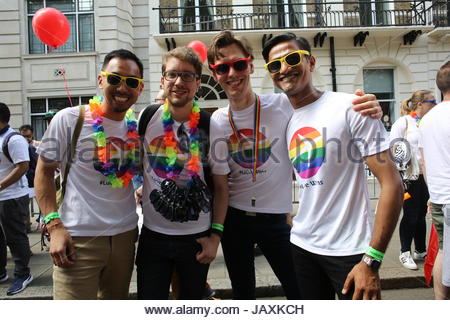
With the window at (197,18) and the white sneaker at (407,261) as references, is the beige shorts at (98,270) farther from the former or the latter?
the window at (197,18)

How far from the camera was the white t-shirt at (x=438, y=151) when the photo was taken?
9.19ft

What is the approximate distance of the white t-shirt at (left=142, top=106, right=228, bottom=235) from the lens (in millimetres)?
2260

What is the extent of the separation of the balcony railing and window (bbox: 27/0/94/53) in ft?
7.96

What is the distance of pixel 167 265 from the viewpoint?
2.27m

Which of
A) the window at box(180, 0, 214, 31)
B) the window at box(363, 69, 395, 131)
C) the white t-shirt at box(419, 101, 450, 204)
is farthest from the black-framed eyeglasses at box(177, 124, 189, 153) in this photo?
the window at box(363, 69, 395, 131)

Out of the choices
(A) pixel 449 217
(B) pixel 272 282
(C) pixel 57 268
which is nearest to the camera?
(C) pixel 57 268

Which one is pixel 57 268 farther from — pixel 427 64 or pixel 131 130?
pixel 427 64

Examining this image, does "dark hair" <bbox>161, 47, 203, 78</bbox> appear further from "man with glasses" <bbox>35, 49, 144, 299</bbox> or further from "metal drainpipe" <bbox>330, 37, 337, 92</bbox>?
"metal drainpipe" <bbox>330, 37, 337, 92</bbox>

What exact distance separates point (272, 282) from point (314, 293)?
219cm

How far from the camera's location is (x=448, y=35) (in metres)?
12.8

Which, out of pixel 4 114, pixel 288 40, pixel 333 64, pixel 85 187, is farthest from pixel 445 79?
pixel 333 64

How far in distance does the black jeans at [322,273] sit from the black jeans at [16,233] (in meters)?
3.50
